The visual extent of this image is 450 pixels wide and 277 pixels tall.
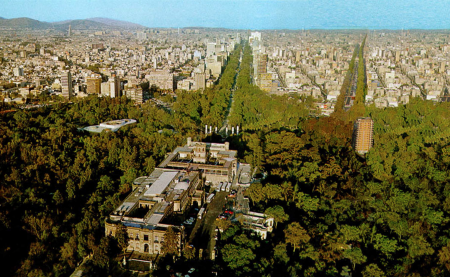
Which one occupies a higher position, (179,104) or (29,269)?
(179,104)

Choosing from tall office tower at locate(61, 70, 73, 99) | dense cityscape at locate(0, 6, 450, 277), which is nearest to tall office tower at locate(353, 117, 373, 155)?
dense cityscape at locate(0, 6, 450, 277)

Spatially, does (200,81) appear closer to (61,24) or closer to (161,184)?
(161,184)

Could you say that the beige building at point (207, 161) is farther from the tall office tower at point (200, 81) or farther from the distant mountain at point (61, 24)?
the distant mountain at point (61, 24)

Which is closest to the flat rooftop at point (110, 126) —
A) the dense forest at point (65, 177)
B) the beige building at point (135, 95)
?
the dense forest at point (65, 177)

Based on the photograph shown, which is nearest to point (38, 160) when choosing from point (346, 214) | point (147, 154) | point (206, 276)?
point (147, 154)

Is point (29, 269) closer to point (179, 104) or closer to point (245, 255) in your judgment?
point (245, 255)

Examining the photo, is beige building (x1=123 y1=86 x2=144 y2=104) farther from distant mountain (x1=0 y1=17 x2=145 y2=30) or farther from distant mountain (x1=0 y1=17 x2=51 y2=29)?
distant mountain (x1=0 y1=17 x2=51 y2=29)
